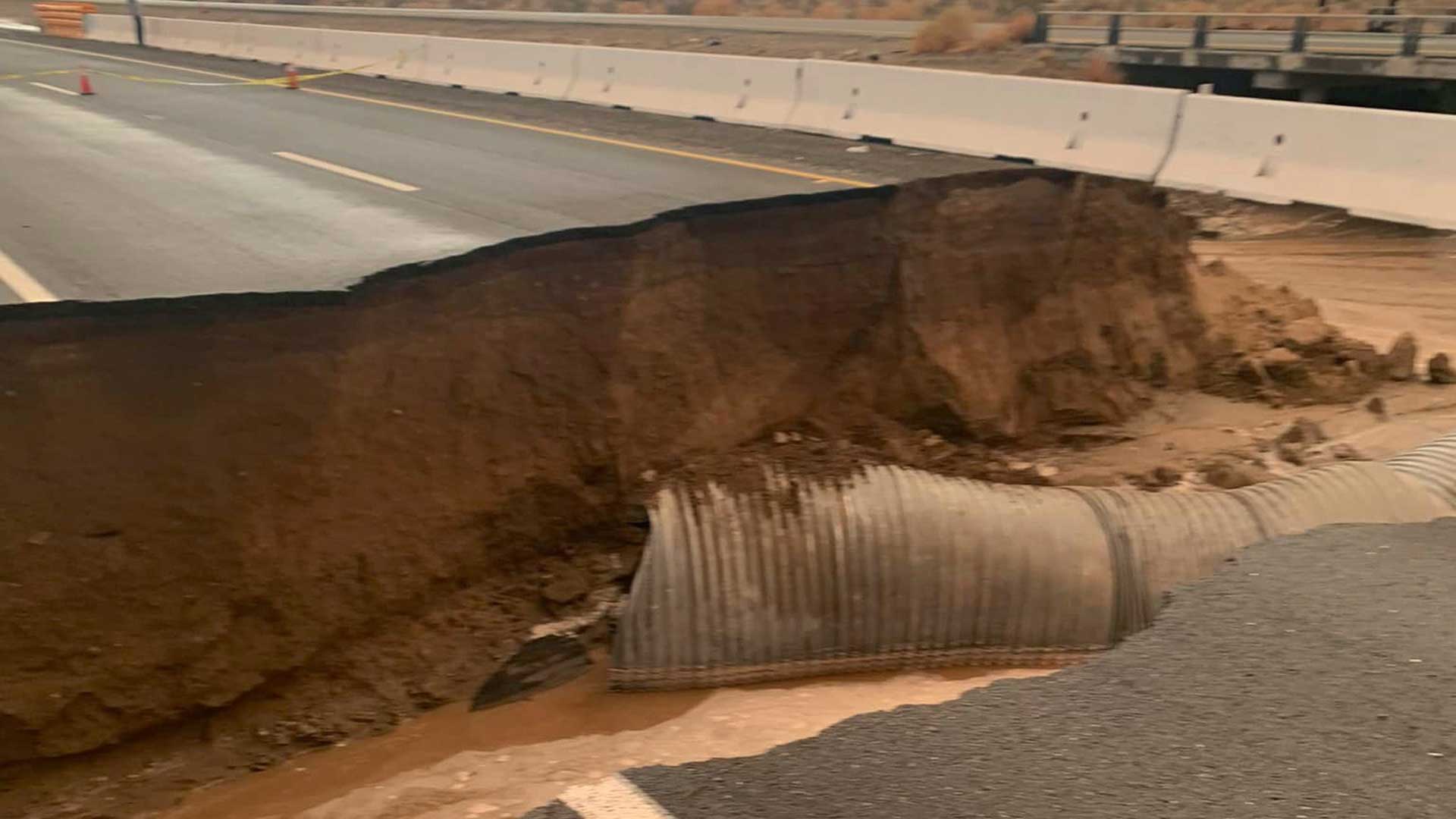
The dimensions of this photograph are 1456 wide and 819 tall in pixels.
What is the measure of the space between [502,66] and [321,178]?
9171 mm

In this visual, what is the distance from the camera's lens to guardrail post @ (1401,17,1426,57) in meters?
17.5

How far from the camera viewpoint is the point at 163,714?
5.07 meters

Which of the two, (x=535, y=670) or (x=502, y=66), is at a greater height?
(x=502, y=66)

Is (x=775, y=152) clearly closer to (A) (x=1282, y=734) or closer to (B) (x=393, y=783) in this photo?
(B) (x=393, y=783)

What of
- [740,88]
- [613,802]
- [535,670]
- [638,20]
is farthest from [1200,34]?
[638,20]

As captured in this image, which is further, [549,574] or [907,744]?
[549,574]

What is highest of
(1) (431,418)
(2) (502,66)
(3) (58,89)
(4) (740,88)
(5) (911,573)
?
(2) (502,66)

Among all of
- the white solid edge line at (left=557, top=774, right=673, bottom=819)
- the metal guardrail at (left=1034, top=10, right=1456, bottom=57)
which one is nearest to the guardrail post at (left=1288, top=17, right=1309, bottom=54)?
the metal guardrail at (left=1034, top=10, right=1456, bottom=57)

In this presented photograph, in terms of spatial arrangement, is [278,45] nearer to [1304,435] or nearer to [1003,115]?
[1003,115]

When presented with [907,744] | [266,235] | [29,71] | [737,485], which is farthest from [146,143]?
[29,71]

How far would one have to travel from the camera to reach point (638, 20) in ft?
120

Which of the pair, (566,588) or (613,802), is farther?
(566,588)

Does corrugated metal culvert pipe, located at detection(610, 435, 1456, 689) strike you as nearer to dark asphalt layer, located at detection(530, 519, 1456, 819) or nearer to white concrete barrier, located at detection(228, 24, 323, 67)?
dark asphalt layer, located at detection(530, 519, 1456, 819)

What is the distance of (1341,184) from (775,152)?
5.18m
